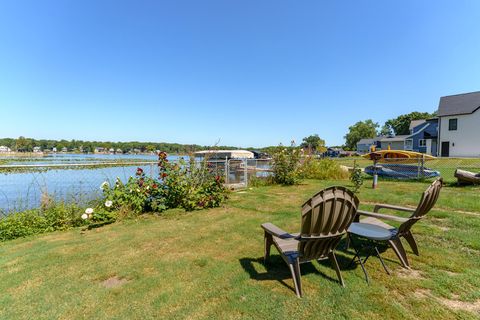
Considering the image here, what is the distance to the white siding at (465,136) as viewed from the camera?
2602cm

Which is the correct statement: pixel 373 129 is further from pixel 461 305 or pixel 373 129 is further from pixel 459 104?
pixel 461 305

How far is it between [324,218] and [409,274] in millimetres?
1519

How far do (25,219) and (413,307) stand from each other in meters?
6.66

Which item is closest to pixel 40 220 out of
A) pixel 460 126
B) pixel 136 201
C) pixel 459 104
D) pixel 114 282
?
pixel 136 201

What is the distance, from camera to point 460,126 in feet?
88.2

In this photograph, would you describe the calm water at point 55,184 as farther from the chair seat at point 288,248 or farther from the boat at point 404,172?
the boat at point 404,172

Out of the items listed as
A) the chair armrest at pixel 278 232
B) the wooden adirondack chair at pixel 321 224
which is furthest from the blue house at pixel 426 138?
the chair armrest at pixel 278 232

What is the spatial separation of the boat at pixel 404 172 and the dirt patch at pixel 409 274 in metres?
9.76

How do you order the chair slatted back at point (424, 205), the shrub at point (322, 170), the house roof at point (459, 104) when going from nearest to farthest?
the chair slatted back at point (424, 205) → the shrub at point (322, 170) → the house roof at point (459, 104)

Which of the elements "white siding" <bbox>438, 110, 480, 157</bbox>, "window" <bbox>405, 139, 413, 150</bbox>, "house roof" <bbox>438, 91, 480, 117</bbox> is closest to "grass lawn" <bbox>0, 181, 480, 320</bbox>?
"white siding" <bbox>438, 110, 480, 157</bbox>

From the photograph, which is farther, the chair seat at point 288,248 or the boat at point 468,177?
the boat at point 468,177

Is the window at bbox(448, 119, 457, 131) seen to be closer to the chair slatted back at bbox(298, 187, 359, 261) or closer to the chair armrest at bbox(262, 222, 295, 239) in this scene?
the chair slatted back at bbox(298, 187, 359, 261)

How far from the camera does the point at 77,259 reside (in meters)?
3.54

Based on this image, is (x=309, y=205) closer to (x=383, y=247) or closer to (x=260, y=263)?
(x=260, y=263)
